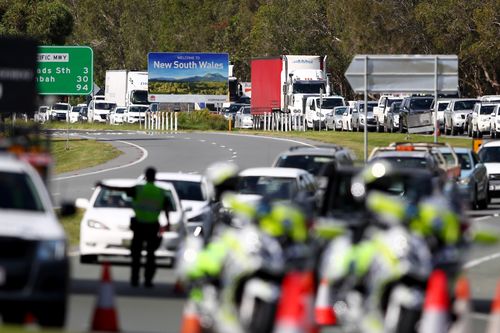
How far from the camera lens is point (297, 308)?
1035 centimetres

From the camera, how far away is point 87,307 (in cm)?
1852

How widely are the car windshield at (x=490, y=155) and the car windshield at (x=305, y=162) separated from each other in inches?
421

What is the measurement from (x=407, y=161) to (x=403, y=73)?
26.4ft

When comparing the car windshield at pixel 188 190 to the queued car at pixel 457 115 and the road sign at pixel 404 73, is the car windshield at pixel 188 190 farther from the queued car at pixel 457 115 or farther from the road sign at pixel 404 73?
the queued car at pixel 457 115

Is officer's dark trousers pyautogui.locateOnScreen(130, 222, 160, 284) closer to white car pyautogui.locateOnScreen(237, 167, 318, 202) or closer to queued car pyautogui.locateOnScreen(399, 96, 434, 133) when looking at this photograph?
white car pyautogui.locateOnScreen(237, 167, 318, 202)

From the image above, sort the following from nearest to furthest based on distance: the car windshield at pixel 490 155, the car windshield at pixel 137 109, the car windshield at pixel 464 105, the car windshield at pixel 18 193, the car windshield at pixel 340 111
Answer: the car windshield at pixel 18 193, the car windshield at pixel 490 155, the car windshield at pixel 464 105, the car windshield at pixel 340 111, the car windshield at pixel 137 109

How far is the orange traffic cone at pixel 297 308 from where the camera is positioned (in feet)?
33.7

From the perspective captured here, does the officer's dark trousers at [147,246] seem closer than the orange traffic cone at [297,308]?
No

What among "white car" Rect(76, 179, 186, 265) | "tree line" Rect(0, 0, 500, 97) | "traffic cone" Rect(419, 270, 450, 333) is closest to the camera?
"traffic cone" Rect(419, 270, 450, 333)

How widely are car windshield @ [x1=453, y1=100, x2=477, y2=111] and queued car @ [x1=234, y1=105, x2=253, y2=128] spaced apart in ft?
68.9

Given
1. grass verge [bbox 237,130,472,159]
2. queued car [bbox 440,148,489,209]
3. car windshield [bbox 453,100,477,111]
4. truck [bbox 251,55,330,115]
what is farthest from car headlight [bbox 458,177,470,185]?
truck [bbox 251,55,330,115]

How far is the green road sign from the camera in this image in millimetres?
47250

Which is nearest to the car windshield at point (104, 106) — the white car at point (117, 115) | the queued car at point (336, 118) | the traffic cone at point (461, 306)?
the white car at point (117, 115)

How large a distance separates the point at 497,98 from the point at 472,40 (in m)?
20.8
